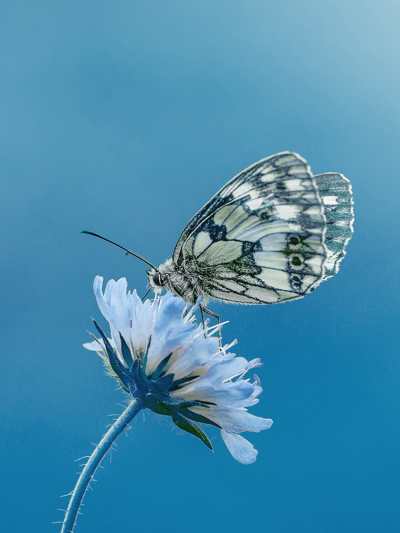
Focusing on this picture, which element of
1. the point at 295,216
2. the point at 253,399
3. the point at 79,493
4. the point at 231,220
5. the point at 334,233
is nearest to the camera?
the point at 79,493

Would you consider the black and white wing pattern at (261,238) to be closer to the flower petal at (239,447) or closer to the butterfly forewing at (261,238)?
the butterfly forewing at (261,238)

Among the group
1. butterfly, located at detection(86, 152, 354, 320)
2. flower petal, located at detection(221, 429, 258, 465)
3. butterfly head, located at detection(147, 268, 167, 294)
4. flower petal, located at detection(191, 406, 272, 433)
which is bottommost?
flower petal, located at detection(221, 429, 258, 465)

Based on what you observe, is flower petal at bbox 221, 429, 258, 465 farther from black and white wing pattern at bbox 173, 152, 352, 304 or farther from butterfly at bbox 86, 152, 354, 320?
black and white wing pattern at bbox 173, 152, 352, 304

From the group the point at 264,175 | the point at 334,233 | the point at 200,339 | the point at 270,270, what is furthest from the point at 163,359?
the point at 334,233

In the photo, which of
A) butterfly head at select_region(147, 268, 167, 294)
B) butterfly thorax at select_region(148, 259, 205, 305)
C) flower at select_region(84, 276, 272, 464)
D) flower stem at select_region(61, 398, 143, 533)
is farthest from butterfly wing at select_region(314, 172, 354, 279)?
flower stem at select_region(61, 398, 143, 533)

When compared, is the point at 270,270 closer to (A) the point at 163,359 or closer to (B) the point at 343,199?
(B) the point at 343,199
